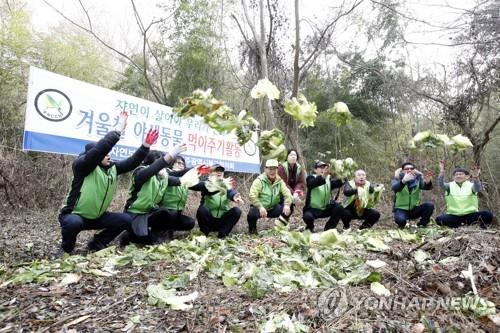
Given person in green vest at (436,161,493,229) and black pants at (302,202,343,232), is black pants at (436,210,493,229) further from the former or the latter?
black pants at (302,202,343,232)

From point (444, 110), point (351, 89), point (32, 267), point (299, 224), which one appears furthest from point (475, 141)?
point (32, 267)

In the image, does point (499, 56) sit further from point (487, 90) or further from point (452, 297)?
point (452, 297)

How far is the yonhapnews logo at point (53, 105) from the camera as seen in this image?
4738 millimetres

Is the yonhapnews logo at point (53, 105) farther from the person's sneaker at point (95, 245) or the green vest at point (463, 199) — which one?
the green vest at point (463, 199)

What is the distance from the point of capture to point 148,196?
438cm

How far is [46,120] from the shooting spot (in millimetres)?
4770

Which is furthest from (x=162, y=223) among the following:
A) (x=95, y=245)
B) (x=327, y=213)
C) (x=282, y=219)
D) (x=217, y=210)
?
(x=327, y=213)

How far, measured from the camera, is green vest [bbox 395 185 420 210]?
5656 millimetres

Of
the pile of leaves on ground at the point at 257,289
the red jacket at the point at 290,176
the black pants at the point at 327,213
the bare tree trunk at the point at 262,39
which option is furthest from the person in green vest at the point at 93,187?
the bare tree trunk at the point at 262,39

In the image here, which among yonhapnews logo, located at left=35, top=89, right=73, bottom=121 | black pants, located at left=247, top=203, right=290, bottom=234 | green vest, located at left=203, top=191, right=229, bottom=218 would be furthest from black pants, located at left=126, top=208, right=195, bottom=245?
yonhapnews logo, located at left=35, top=89, right=73, bottom=121

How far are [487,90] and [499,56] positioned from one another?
2.64 ft

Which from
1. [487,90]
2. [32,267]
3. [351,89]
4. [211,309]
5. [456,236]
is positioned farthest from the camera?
[351,89]

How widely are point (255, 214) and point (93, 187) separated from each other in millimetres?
2135

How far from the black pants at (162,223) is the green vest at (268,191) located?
1.02 metres
